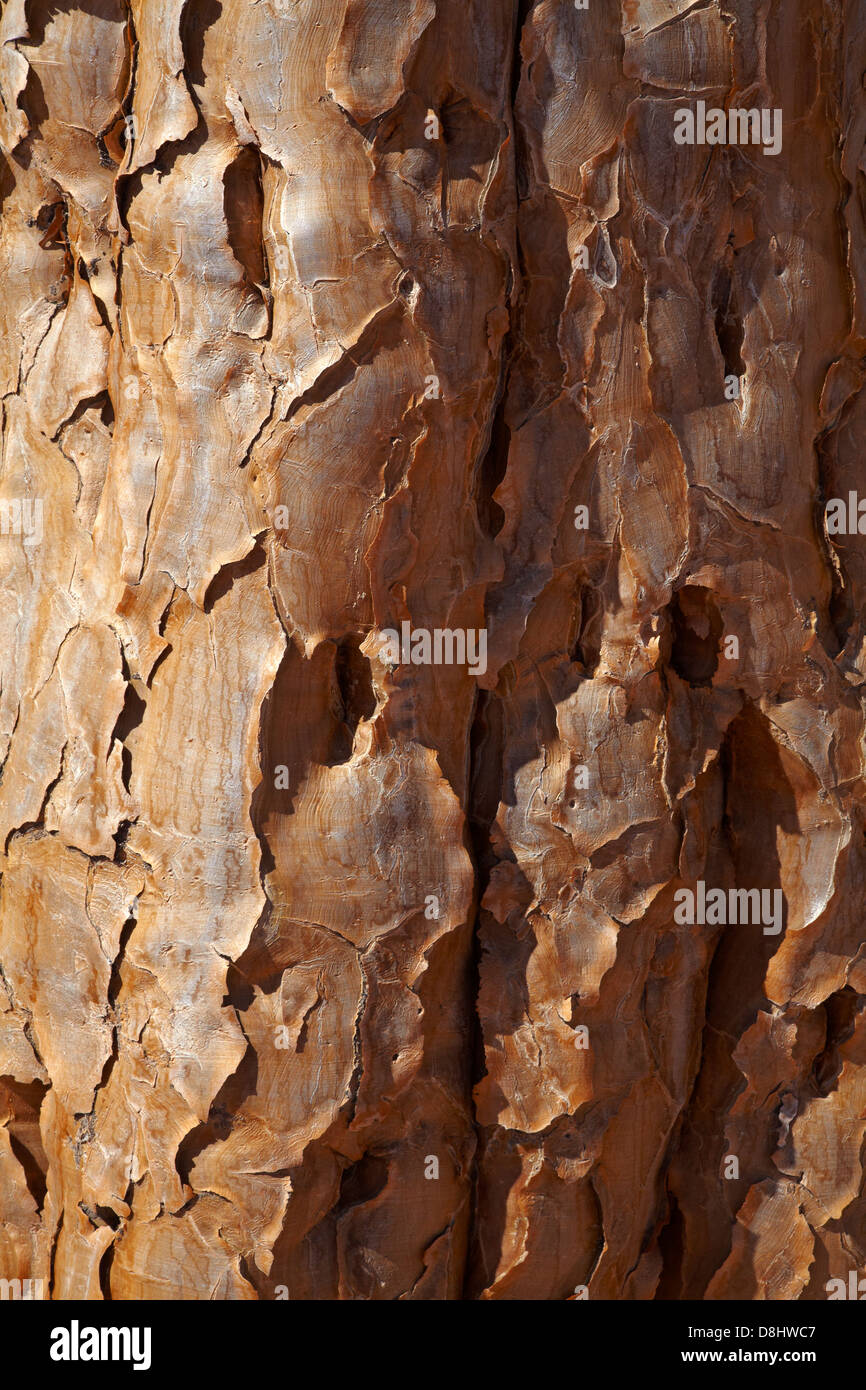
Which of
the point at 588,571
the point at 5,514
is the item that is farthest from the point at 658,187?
the point at 5,514

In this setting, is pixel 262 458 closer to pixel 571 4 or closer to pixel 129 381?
pixel 129 381

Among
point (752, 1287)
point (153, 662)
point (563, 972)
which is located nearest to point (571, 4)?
point (153, 662)

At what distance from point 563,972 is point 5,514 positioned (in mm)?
865

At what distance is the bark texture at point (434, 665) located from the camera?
109 cm

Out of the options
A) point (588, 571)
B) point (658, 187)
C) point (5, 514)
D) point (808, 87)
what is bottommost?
point (588, 571)

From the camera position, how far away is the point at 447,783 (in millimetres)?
1134

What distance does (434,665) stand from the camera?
1129mm

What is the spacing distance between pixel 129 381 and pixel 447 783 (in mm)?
559

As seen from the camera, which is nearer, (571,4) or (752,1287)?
(571,4)

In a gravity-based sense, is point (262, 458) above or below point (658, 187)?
below

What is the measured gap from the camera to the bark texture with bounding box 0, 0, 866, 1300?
42.8 inches

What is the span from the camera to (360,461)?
1.08 meters

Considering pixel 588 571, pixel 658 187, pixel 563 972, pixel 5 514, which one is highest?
pixel 658 187

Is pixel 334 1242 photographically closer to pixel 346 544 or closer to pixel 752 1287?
pixel 752 1287
